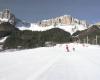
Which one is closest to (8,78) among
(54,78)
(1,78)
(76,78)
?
(1,78)

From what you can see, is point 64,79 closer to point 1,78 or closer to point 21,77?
point 21,77

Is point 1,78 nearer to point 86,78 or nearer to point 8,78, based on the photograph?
point 8,78

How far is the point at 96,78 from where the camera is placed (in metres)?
8.42

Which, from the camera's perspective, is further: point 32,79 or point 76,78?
point 76,78

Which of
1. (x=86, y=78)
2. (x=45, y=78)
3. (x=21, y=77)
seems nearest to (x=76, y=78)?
(x=86, y=78)

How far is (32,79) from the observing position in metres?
7.93

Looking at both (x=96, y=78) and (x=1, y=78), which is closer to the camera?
(x=1, y=78)

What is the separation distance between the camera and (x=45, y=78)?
27.4ft

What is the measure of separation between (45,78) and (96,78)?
1703 mm

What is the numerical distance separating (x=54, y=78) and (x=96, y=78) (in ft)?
4.60

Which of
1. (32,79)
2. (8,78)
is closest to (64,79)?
(32,79)

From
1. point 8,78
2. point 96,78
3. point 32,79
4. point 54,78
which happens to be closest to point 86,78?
point 96,78

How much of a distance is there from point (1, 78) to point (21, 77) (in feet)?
2.41

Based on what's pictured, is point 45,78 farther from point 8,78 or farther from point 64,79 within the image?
point 8,78
